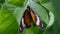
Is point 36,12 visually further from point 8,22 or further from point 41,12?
point 8,22

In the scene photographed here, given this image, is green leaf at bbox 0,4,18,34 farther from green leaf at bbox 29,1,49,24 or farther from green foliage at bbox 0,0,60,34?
green leaf at bbox 29,1,49,24

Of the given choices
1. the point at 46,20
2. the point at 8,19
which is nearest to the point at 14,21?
the point at 8,19

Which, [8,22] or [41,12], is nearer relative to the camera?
[41,12]

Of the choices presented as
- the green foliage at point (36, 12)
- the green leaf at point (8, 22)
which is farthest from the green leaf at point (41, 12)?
the green leaf at point (8, 22)

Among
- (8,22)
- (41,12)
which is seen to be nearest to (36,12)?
(41,12)

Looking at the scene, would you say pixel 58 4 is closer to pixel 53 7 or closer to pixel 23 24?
pixel 53 7
